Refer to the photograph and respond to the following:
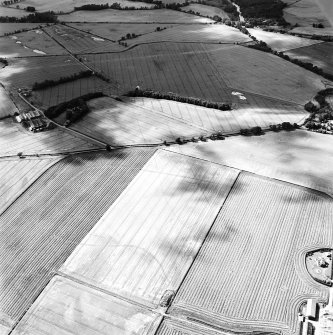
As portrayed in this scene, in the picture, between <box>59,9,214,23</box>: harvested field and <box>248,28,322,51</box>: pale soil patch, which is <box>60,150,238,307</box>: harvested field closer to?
<box>248,28,322,51</box>: pale soil patch

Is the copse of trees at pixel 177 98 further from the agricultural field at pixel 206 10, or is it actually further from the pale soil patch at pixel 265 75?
the agricultural field at pixel 206 10

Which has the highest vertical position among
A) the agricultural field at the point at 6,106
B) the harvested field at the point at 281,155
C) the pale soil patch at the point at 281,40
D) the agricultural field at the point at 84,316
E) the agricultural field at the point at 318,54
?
the pale soil patch at the point at 281,40

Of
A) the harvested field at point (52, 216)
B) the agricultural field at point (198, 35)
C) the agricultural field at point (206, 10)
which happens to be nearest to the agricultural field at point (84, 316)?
the harvested field at point (52, 216)

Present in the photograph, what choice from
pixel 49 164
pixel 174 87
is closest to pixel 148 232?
pixel 49 164

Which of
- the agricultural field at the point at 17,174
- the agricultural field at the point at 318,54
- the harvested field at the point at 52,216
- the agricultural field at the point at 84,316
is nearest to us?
the agricultural field at the point at 84,316

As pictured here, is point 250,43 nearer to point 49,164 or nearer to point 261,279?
point 49,164

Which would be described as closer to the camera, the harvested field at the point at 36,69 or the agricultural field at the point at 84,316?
the agricultural field at the point at 84,316

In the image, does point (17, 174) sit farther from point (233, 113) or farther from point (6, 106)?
point (233, 113)
